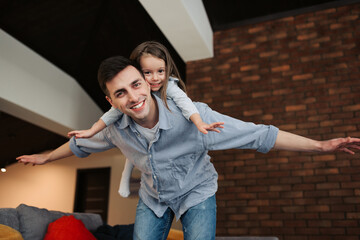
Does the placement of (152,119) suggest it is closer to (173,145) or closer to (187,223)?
(173,145)

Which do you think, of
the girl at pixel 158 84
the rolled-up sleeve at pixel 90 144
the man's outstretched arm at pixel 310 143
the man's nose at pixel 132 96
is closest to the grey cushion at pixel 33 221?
the girl at pixel 158 84

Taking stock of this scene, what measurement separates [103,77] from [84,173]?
7.16 metres

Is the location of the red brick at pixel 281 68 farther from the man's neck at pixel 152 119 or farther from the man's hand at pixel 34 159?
the man's hand at pixel 34 159

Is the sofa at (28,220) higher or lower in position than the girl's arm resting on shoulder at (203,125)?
lower

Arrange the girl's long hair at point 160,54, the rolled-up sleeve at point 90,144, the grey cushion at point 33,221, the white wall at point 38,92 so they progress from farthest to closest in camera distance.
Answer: the white wall at point 38,92, the grey cushion at point 33,221, the girl's long hair at point 160,54, the rolled-up sleeve at point 90,144

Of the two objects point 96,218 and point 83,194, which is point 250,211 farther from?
point 83,194

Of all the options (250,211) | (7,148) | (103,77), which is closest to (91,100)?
(7,148)

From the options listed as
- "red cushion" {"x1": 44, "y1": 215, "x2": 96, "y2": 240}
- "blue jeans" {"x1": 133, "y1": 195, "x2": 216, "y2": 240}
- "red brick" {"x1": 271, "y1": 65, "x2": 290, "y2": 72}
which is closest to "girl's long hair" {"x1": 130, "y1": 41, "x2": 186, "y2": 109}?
"blue jeans" {"x1": 133, "y1": 195, "x2": 216, "y2": 240}

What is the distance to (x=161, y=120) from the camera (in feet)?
4.93

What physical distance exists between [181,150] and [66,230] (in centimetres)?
157

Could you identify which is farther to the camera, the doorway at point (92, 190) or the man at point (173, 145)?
the doorway at point (92, 190)

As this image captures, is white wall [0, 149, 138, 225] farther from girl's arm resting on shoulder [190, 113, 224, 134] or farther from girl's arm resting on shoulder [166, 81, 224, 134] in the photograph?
girl's arm resting on shoulder [190, 113, 224, 134]

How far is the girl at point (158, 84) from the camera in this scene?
64.3 inches

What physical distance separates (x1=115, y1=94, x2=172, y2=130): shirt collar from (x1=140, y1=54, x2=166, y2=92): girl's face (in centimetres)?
42
